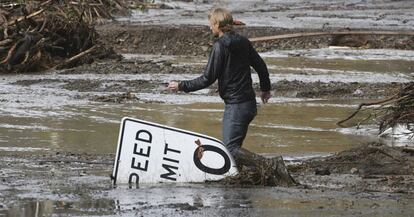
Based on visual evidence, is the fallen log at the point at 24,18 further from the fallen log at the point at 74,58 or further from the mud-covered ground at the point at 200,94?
the mud-covered ground at the point at 200,94

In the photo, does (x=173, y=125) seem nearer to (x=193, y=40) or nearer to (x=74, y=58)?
(x=74, y=58)

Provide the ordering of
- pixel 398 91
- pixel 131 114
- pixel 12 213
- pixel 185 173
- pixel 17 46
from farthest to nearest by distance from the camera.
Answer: pixel 17 46 < pixel 131 114 < pixel 398 91 < pixel 185 173 < pixel 12 213

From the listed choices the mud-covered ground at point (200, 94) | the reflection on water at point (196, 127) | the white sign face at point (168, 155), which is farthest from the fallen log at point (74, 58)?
the white sign face at point (168, 155)

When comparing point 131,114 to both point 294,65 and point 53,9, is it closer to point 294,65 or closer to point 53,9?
point 294,65

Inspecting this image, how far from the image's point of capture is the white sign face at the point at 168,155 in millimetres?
9727

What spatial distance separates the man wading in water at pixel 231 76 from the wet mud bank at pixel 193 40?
14.2m

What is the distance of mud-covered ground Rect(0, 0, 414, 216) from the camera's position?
860cm

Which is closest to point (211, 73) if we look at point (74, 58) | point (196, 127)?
point (196, 127)

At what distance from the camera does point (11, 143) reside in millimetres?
12609

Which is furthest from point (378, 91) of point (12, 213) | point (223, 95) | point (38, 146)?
point (12, 213)

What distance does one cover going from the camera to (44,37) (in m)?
22.3

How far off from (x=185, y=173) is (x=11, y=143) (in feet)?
11.4

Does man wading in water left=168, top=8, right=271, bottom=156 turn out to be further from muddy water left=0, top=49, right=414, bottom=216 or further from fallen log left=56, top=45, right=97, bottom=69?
fallen log left=56, top=45, right=97, bottom=69

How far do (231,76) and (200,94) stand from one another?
8022 millimetres
